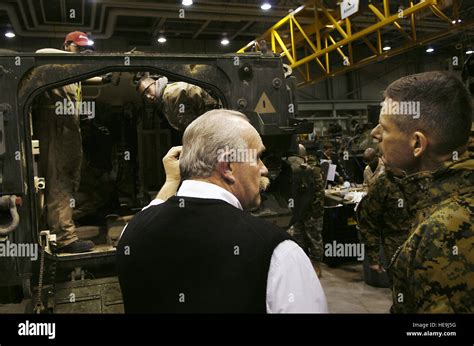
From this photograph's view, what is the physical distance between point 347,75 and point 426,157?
60.1 feet

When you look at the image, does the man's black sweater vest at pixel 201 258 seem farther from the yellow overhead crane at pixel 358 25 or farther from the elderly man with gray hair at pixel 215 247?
the yellow overhead crane at pixel 358 25

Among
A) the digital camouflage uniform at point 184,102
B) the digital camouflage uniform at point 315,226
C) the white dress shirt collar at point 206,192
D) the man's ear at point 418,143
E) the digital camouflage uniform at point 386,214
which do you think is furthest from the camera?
the digital camouflage uniform at point 315,226

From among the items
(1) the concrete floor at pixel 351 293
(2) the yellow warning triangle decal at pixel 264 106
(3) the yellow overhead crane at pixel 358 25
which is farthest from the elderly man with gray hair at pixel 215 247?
(3) the yellow overhead crane at pixel 358 25

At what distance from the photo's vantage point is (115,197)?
5566mm

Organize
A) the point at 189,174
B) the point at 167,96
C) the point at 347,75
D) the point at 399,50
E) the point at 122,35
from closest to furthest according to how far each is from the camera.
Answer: the point at 189,174 → the point at 167,96 → the point at 399,50 → the point at 122,35 → the point at 347,75

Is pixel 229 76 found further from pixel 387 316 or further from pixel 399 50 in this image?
pixel 399 50

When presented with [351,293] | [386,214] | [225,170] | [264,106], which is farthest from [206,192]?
[351,293]

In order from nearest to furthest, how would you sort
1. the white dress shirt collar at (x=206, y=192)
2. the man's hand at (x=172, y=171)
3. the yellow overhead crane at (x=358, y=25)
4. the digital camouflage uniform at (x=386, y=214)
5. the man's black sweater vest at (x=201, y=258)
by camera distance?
the man's black sweater vest at (x=201, y=258)
the white dress shirt collar at (x=206, y=192)
the man's hand at (x=172, y=171)
the digital camouflage uniform at (x=386, y=214)
the yellow overhead crane at (x=358, y=25)

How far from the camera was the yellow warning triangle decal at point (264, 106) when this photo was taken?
10.8ft

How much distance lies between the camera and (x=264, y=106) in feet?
10.8

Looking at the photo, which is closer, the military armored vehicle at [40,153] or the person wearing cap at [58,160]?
the military armored vehicle at [40,153]

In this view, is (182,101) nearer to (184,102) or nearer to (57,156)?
(184,102)

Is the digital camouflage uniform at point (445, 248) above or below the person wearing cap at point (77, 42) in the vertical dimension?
below

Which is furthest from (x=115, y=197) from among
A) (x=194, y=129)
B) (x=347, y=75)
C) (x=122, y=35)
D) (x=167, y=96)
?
(x=347, y=75)
